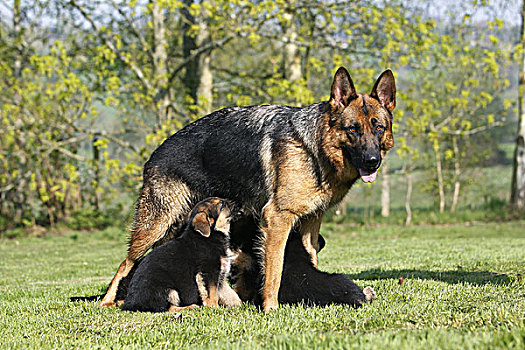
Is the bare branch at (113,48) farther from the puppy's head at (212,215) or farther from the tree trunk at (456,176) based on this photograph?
the tree trunk at (456,176)

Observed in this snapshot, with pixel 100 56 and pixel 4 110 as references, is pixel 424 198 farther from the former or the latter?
pixel 4 110

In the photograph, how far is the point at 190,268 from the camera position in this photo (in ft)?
16.5

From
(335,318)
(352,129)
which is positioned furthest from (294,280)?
(352,129)

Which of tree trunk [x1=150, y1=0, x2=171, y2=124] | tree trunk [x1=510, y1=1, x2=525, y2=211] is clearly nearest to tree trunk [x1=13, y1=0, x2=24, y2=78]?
tree trunk [x1=150, y1=0, x2=171, y2=124]

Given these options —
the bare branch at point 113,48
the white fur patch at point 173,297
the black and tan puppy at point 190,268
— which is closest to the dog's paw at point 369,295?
the black and tan puppy at point 190,268

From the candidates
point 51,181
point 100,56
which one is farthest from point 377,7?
point 51,181

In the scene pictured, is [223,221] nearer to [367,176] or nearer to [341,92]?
[367,176]

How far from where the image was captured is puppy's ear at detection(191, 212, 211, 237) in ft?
17.1

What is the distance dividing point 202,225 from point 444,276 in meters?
3.27

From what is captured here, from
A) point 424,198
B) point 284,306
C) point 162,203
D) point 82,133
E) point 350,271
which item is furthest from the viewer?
point 424,198

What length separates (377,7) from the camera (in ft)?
51.4

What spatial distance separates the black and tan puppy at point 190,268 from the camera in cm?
476

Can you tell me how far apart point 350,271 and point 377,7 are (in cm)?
1082

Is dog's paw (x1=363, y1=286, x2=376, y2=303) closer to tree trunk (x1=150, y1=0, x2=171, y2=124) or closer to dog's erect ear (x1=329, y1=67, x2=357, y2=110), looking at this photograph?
dog's erect ear (x1=329, y1=67, x2=357, y2=110)
